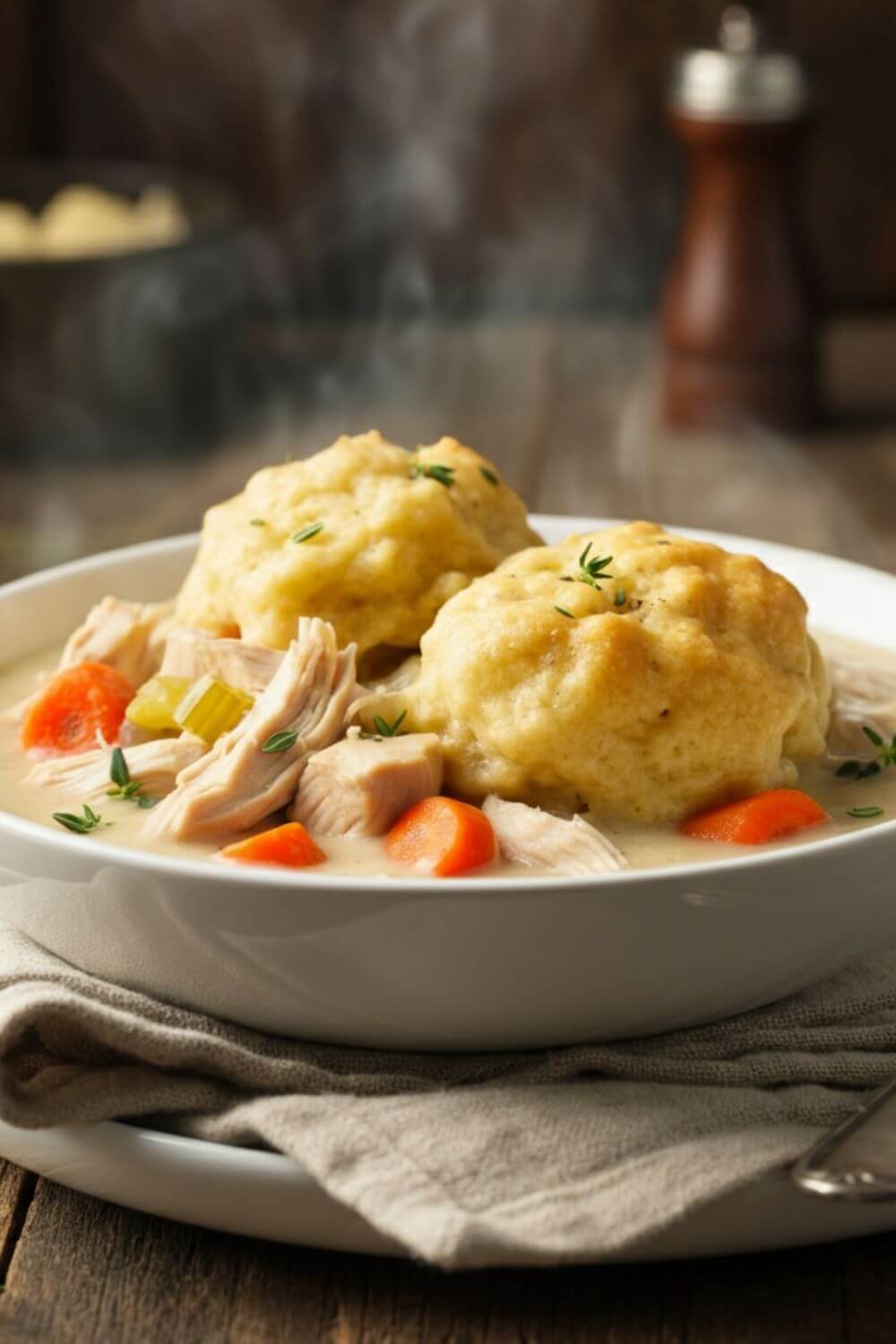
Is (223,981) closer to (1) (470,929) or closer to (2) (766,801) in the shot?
(1) (470,929)

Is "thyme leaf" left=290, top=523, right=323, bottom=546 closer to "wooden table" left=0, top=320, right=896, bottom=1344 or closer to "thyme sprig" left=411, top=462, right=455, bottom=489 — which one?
"thyme sprig" left=411, top=462, right=455, bottom=489

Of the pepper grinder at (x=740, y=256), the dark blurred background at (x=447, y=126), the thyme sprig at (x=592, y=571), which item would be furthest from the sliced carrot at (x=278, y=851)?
the dark blurred background at (x=447, y=126)

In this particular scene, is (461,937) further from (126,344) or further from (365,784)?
(126,344)

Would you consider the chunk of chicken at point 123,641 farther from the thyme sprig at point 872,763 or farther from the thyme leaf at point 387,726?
the thyme sprig at point 872,763

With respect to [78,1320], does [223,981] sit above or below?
above

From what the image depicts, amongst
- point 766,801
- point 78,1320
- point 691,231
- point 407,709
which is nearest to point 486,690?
point 407,709

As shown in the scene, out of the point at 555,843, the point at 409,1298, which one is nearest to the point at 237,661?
the point at 555,843

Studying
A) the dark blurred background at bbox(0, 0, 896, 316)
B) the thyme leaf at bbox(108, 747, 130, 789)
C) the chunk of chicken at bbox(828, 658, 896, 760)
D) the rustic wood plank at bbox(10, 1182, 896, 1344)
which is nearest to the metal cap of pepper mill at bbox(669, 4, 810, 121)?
the dark blurred background at bbox(0, 0, 896, 316)
